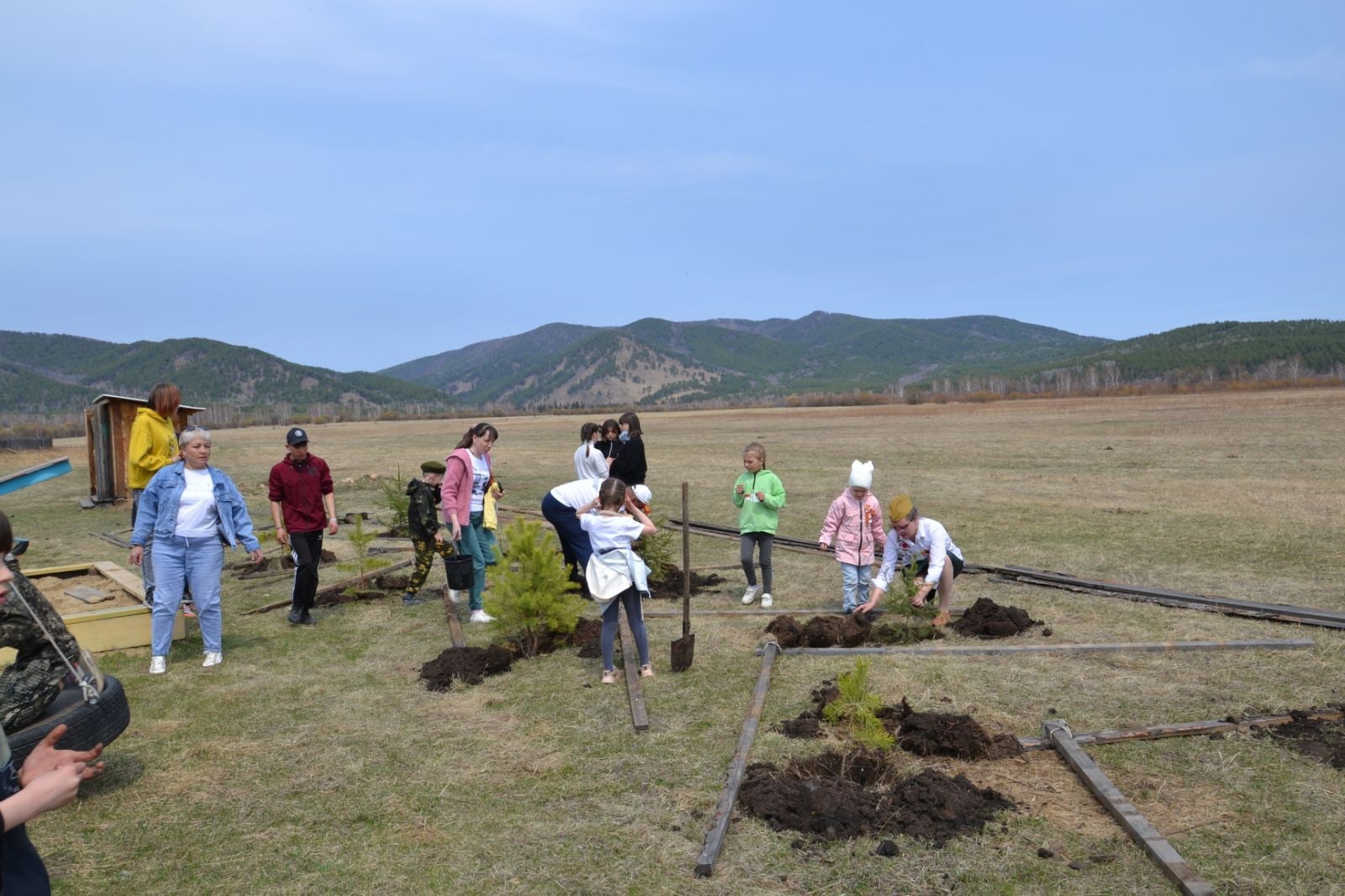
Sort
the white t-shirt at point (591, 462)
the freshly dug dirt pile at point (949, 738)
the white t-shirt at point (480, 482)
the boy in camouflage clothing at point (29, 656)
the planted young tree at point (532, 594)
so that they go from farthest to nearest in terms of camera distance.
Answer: the white t-shirt at point (591, 462), the white t-shirt at point (480, 482), the planted young tree at point (532, 594), the freshly dug dirt pile at point (949, 738), the boy in camouflage clothing at point (29, 656)

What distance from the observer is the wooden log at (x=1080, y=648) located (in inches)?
309

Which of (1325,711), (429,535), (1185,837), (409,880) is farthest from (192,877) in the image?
(1325,711)

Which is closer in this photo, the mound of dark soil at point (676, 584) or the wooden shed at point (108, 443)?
the mound of dark soil at point (676, 584)

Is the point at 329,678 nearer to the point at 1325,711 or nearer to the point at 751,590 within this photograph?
the point at 751,590

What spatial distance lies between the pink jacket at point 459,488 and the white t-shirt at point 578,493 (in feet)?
3.39

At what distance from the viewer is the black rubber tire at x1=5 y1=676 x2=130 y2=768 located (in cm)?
490

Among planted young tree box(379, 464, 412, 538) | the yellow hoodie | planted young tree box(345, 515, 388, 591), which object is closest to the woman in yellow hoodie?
the yellow hoodie

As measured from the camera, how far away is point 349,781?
18.9 ft

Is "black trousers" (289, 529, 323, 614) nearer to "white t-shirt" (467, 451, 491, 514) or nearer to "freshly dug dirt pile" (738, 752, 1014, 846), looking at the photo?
"white t-shirt" (467, 451, 491, 514)

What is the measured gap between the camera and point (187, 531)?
773 cm

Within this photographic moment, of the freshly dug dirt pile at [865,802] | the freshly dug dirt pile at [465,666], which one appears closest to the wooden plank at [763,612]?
the freshly dug dirt pile at [465,666]

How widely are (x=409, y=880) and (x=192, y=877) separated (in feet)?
3.77

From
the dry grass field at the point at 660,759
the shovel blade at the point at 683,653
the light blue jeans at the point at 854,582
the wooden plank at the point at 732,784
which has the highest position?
the light blue jeans at the point at 854,582

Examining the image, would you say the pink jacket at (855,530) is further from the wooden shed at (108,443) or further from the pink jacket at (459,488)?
the wooden shed at (108,443)
